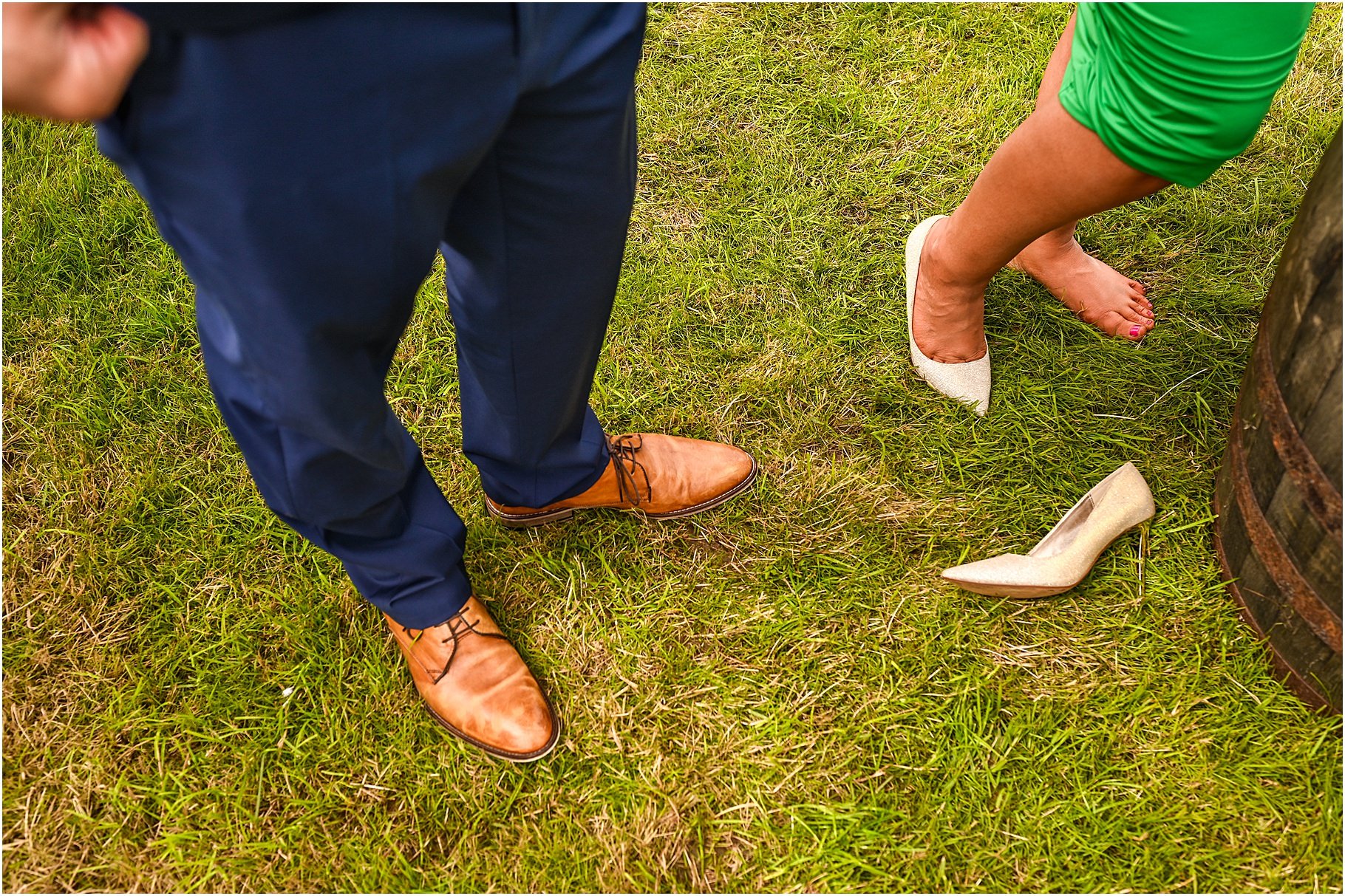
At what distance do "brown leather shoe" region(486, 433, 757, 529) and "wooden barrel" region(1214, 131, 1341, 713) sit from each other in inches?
35.4

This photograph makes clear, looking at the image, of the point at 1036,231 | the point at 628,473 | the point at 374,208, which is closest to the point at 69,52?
the point at 374,208

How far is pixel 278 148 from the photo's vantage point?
82 cm

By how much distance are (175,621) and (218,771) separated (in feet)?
1.08

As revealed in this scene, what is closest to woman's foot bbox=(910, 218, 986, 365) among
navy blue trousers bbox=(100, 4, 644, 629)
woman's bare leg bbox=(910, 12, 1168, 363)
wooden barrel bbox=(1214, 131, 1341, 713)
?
woman's bare leg bbox=(910, 12, 1168, 363)

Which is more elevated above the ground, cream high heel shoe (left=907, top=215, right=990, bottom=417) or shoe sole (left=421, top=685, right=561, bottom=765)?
cream high heel shoe (left=907, top=215, right=990, bottom=417)

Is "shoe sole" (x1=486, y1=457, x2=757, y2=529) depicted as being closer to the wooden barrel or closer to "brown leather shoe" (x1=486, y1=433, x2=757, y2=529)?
"brown leather shoe" (x1=486, y1=433, x2=757, y2=529)

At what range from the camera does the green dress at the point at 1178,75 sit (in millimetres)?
1183

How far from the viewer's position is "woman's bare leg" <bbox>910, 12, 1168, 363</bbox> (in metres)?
1.45

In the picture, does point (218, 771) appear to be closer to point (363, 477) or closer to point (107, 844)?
point (107, 844)

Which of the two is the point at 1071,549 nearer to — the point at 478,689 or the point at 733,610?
the point at 733,610

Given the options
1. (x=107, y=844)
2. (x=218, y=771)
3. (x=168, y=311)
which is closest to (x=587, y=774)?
(x=218, y=771)

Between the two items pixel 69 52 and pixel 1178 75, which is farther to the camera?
pixel 1178 75

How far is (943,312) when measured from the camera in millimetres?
1919

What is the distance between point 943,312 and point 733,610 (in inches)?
30.8
